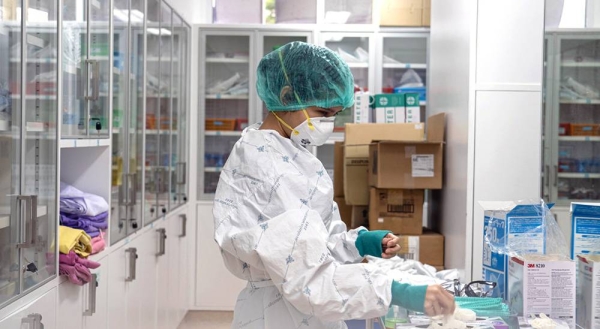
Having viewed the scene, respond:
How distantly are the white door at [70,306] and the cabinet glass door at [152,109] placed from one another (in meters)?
1.30

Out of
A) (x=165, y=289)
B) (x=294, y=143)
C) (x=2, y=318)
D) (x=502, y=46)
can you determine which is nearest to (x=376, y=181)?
(x=502, y=46)

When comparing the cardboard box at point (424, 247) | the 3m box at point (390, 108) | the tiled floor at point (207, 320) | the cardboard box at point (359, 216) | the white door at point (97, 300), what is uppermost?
the 3m box at point (390, 108)

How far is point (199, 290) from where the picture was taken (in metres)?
5.77

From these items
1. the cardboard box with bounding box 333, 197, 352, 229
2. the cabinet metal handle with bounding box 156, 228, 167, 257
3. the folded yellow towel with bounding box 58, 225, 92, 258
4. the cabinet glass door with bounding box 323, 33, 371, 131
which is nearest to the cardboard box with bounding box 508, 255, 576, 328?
the folded yellow towel with bounding box 58, 225, 92, 258

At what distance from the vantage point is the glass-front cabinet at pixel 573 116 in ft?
7.99

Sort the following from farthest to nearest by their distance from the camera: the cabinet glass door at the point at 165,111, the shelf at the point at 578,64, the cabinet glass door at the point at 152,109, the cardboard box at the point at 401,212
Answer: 1. the cabinet glass door at the point at 165,111
2. the cabinet glass door at the point at 152,109
3. the cardboard box at the point at 401,212
4. the shelf at the point at 578,64

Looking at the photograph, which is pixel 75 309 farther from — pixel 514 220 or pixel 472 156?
pixel 472 156

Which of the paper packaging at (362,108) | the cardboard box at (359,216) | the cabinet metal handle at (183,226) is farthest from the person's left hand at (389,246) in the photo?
the cabinet metal handle at (183,226)

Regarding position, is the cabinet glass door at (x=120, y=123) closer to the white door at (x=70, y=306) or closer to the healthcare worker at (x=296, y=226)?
the white door at (x=70, y=306)

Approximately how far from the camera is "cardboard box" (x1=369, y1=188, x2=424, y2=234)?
402 cm

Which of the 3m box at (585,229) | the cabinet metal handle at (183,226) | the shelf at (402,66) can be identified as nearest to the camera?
the 3m box at (585,229)

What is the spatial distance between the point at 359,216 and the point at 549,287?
94.4 inches

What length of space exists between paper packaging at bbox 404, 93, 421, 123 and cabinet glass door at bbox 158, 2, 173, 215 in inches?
63.7

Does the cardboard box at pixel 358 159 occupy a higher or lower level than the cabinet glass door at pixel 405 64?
lower
